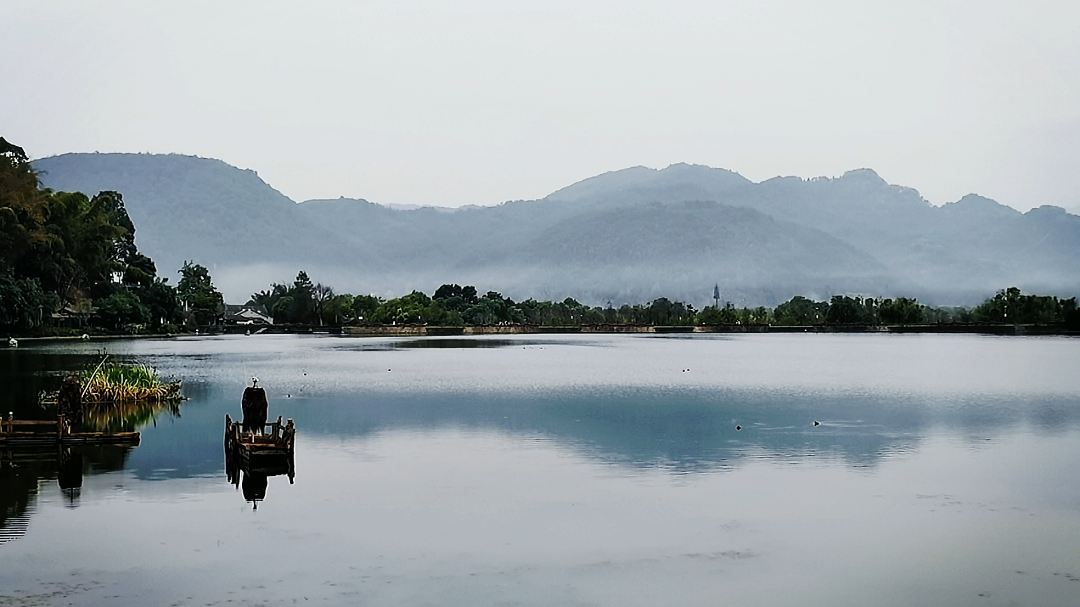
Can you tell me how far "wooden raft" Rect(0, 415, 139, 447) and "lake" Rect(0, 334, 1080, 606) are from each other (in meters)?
1.10

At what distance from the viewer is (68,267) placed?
4491 inches

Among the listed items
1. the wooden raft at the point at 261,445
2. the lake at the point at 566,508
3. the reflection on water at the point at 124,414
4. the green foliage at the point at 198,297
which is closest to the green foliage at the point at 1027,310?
the green foliage at the point at 198,297

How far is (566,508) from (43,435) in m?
15.4

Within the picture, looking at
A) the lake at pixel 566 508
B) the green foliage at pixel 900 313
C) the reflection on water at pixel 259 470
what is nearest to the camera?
the lake at pixel 566 508

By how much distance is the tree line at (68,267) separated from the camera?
101875 millimetres

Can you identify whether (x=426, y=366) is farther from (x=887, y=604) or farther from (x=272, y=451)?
(x=887, y=604)

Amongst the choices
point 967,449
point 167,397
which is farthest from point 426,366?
point 967,449

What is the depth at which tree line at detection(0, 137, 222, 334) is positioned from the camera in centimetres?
10188

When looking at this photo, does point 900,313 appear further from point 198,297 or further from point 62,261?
point 62,261

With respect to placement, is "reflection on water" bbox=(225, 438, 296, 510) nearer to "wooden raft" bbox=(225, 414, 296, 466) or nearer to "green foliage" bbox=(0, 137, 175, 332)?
"wooden raft" bbox=(225, 414, 296, 466)

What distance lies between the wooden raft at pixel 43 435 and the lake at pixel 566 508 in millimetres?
1097

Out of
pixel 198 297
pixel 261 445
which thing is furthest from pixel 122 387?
pixel 198 297

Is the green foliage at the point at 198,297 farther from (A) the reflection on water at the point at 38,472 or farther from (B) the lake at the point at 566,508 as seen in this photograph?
(A) the reflection on water at the point at 38,472

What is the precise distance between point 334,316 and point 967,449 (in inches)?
6427
